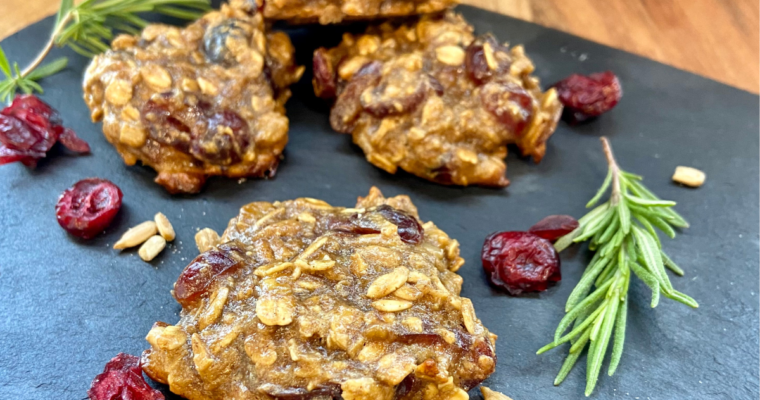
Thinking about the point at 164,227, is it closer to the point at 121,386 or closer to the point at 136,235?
the point at 136,235

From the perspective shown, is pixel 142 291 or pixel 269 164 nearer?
pixel 142 291

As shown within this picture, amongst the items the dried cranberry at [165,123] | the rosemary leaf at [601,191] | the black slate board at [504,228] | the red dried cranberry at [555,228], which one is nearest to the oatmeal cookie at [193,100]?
the dried cranberry at [165,123]

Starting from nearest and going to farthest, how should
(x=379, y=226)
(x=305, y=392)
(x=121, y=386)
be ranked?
(x=305, y=392)
(x=121, y=386)
(x=379, y=226)

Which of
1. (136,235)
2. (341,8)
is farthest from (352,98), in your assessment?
(136,235)

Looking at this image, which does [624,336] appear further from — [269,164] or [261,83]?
[261,83]

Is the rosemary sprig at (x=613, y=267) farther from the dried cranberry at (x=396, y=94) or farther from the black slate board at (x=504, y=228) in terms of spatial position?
the dried cranberry at (x=396, y=94)

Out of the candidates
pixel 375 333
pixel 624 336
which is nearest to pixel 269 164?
pixel 375 333
